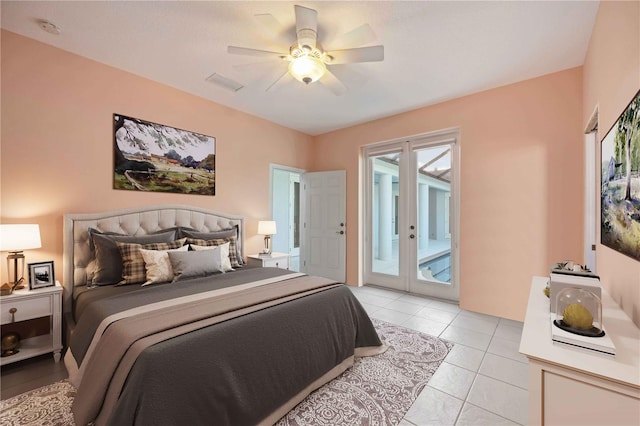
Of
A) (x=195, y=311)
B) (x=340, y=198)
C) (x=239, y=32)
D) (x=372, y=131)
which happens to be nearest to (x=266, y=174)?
(x=340, y=198)

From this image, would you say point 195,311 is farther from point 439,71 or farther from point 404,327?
point 439,71

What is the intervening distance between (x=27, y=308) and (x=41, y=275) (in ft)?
0.91

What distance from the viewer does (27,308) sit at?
2.15 m

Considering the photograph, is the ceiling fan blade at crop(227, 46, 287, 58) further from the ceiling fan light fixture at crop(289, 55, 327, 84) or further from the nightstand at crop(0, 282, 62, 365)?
the nightstand at crop(0, 282, 62, 365)

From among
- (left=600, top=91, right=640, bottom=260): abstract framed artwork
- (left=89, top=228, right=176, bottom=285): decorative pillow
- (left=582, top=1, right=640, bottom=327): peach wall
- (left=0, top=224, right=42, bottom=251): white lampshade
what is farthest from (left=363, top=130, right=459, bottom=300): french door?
(left=0, top=224, right=42, bottom=251): white lampshade

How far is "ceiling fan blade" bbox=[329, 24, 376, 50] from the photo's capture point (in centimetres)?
194

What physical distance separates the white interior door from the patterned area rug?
8.29 ft

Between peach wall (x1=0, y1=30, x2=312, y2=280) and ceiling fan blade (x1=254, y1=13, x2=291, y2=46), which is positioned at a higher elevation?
ceiling fan blade (x1=254, y1=13, x2=291, y2=46)

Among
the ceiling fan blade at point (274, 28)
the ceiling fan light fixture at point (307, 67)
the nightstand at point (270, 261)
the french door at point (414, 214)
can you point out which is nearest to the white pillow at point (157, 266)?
the nightstand at point (270, 261)

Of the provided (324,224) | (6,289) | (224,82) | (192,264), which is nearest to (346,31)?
(224,82)

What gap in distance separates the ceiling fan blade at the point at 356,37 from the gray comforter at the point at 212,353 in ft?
6.62

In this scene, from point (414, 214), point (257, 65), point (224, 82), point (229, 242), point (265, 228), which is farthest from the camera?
point (414, 214)

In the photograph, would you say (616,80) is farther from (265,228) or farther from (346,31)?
(265,228)

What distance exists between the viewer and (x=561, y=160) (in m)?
2.90
